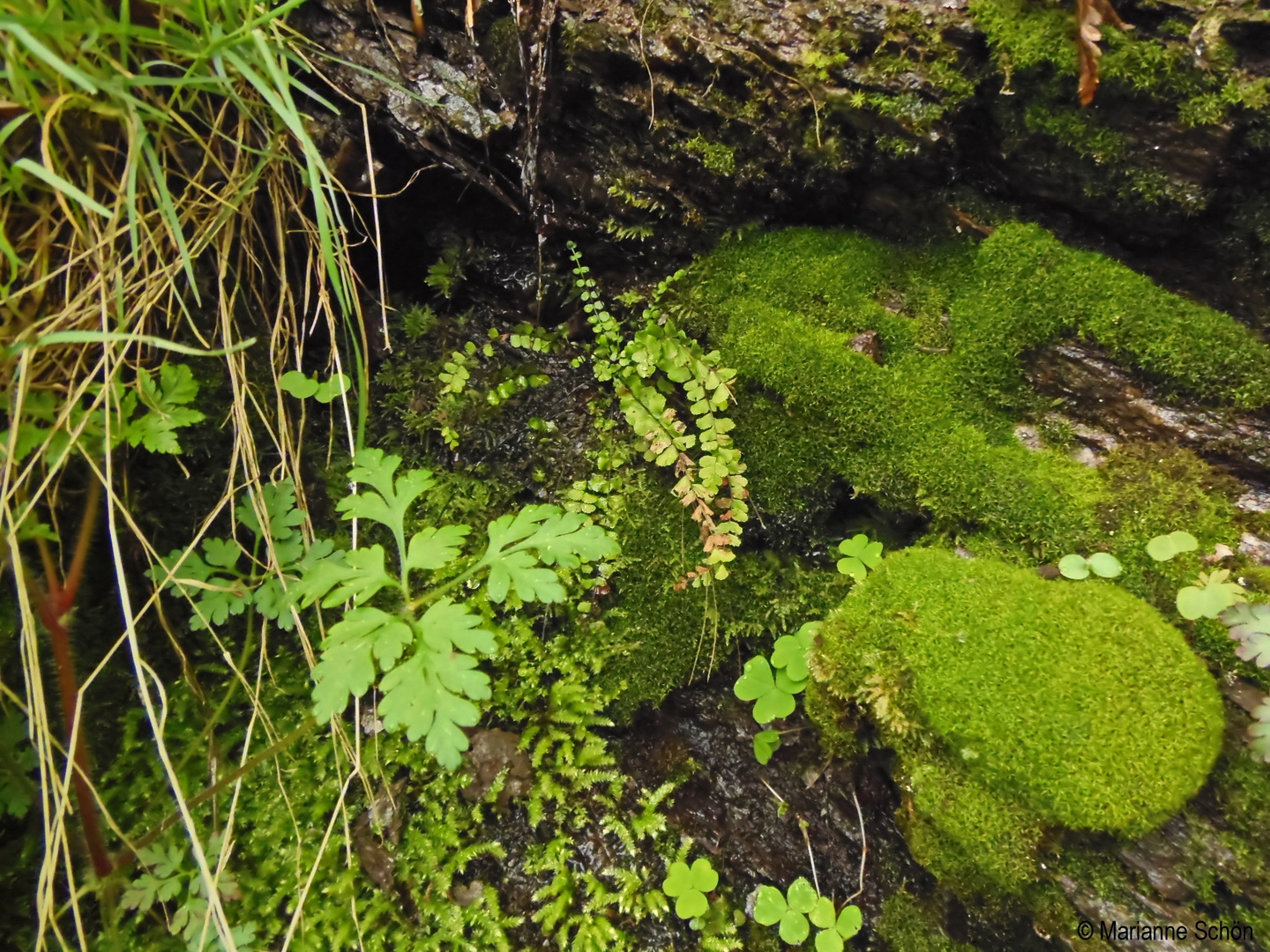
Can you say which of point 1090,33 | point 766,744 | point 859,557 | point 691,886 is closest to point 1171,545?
point 859,557

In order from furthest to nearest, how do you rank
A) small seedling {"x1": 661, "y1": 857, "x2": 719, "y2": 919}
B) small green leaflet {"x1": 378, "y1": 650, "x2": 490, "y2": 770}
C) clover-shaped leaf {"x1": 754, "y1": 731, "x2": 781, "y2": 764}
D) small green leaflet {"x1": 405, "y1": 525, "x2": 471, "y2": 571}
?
clover-shaped leaf {"x1": 754, "y1": 731, "x2": 781, "y2": 764} < small seedling {"x1": 661, "y1": 857, "x2": 719, "y2": 919} < small green leaflet {"x1": 405, "y1": 525, "x2": 471, "y2": 571} < small green leaflet {"x1": 378, "y1": 650, "x2": 490, "y2": 770}

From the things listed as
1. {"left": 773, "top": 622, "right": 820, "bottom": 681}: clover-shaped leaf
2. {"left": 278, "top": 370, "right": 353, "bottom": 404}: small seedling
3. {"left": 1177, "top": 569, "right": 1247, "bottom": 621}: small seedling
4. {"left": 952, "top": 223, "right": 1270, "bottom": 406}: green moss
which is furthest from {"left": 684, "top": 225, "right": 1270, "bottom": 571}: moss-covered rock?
{"left": 278, "top": 370, "right": 353, "bottom": 404}: small seedling

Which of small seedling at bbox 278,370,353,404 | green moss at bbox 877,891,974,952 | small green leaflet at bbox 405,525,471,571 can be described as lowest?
green moss at bbox 877,891,974,952

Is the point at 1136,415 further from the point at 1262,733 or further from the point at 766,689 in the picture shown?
the point at 766,689

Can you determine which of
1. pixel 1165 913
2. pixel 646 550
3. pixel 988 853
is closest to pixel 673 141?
pixel 646 550

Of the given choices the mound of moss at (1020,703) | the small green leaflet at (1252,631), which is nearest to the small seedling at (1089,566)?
the mound of moss at (1020,703)

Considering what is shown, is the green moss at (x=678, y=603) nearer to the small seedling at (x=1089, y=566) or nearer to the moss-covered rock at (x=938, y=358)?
the moss-covered rock at (x=938, y=358)

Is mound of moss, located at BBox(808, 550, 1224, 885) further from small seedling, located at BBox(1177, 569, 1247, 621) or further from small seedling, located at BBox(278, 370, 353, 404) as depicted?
small seedling, located at BBox(278, 370, 353, 404)
